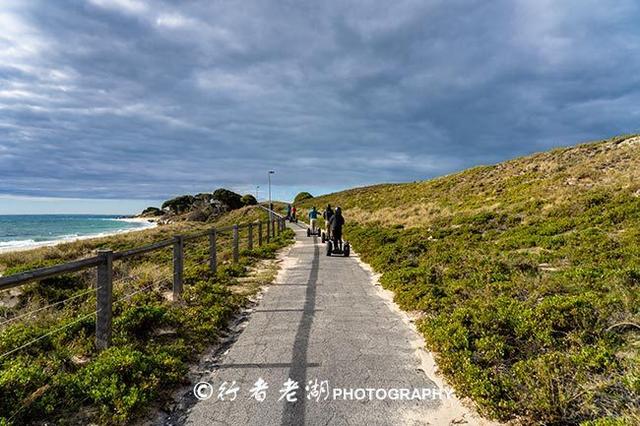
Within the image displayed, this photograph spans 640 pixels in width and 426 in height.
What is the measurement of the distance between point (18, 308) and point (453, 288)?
10151mm

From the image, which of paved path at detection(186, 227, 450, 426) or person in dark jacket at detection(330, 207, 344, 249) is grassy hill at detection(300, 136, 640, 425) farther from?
person in dark jacket at detection(330, 207, 344, 249)

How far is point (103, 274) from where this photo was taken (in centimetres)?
502

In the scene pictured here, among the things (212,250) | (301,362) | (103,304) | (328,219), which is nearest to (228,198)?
(328,219)

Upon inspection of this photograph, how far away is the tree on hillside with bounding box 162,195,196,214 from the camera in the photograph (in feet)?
293

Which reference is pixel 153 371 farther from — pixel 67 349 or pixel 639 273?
pixel 639 273

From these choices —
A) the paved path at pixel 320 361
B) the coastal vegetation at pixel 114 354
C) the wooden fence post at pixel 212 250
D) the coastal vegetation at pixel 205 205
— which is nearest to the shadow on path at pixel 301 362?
the paved path at pixel 320 361

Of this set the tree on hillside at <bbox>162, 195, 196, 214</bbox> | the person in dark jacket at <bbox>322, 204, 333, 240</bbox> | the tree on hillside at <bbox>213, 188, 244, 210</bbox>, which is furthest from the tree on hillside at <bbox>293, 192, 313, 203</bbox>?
the person in dark jacket at <bbox>322, 204, 333, 240</bbox>

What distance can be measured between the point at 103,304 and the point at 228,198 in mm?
78058

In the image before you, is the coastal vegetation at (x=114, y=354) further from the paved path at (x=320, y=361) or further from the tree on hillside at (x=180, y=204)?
the tree on hillside at (x=180, y=204)

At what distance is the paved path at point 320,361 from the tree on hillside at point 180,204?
86200mm

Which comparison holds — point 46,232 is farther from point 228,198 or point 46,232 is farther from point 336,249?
point 336,249

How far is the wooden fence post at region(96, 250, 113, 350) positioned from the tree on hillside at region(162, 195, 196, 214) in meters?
87.6

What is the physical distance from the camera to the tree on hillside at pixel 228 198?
8012cm

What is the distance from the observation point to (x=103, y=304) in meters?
4.95
